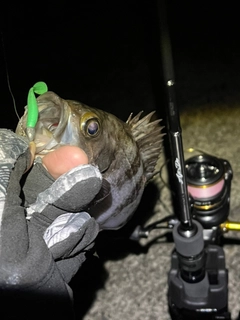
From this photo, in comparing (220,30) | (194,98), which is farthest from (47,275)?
(220,30)

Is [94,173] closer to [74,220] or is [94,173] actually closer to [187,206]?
[74,220]

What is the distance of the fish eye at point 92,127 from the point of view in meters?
0.65

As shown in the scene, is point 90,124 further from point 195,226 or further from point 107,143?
point 195,226

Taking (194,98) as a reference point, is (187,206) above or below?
above

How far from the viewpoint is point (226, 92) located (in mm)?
1535

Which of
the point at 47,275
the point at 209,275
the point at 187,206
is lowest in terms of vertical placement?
the point at 209,275

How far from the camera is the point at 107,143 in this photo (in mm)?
694

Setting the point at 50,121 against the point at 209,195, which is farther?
the point at 209,195

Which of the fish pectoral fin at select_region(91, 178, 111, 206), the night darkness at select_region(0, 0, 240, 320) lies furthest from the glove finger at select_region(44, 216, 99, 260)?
the night darkness at select_region(0, 0, 240, 320)

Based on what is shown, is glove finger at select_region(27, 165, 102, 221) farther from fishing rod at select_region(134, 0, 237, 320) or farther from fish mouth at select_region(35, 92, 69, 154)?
fishing rod at select_region(134, 0, 237, 320)

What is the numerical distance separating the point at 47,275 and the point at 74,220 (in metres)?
0.07

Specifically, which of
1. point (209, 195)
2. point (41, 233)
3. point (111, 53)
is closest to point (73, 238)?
point (41, 233)

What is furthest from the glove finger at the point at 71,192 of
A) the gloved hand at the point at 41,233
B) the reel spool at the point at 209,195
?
the reel spool at the point at 209,195

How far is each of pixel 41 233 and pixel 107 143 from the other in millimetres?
158
